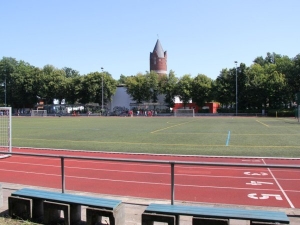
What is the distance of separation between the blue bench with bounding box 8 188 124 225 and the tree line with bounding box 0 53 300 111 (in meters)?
66.7

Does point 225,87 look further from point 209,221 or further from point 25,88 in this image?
point 209,221

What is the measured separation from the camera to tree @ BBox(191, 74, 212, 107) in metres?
75.6

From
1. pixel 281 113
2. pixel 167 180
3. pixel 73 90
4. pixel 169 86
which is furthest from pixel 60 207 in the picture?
pixel 73 90

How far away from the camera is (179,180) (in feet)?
30.2

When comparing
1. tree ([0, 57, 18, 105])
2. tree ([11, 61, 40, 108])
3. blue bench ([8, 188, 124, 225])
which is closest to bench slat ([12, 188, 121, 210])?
blue bench ([8, 188, 124, 225])

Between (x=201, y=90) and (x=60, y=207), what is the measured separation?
2852 inches

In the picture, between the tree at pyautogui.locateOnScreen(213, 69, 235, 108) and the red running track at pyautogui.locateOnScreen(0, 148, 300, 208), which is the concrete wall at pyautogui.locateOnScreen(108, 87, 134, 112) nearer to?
the tree at pyautogui.locateOnScreen(213, 69, 235, 108)

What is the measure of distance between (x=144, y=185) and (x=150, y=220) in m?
3.98

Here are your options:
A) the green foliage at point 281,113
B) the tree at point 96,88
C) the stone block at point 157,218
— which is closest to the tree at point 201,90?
the green foliage at point 281,113

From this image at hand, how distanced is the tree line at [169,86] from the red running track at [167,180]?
60.6 metres

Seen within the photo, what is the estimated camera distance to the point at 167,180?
9.37m

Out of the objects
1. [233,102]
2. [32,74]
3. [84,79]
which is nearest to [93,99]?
[84,79]

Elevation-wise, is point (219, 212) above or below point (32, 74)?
below

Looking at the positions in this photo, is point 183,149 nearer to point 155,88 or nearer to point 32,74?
point 155,88
